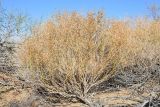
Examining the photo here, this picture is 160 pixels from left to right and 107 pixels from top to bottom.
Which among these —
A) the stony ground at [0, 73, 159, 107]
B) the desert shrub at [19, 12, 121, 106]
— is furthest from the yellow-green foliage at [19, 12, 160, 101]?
the stony ground at [0, 73, 159, 107]

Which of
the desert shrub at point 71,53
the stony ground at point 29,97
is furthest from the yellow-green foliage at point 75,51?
the stony ground at point 29,97

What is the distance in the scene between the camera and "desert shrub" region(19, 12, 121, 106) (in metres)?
12.8

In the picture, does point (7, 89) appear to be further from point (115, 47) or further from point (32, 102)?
point (115, 47)

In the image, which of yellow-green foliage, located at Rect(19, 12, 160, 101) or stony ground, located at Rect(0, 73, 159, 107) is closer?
stony ground, located at Rect(0, 73, 159, 107)

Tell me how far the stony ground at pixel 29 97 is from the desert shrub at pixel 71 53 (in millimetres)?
617

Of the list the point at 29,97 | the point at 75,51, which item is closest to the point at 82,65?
the point at 75,51

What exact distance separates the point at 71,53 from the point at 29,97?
8.03 ft

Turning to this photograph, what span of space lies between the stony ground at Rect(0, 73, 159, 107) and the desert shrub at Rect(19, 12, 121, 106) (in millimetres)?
617

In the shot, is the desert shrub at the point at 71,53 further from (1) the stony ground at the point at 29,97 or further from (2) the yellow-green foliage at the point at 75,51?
(1) the stony ground at the point at 29,97

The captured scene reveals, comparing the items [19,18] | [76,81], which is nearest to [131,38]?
[76,81]

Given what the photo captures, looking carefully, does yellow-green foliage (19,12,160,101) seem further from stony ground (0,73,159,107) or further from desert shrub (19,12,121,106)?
stony ground (0,73,159,107)

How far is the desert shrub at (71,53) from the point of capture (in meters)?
12.8

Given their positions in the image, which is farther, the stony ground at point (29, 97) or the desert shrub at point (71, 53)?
the desert shrub at point (71, 53)

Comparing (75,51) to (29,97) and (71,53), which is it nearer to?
(71,53)
